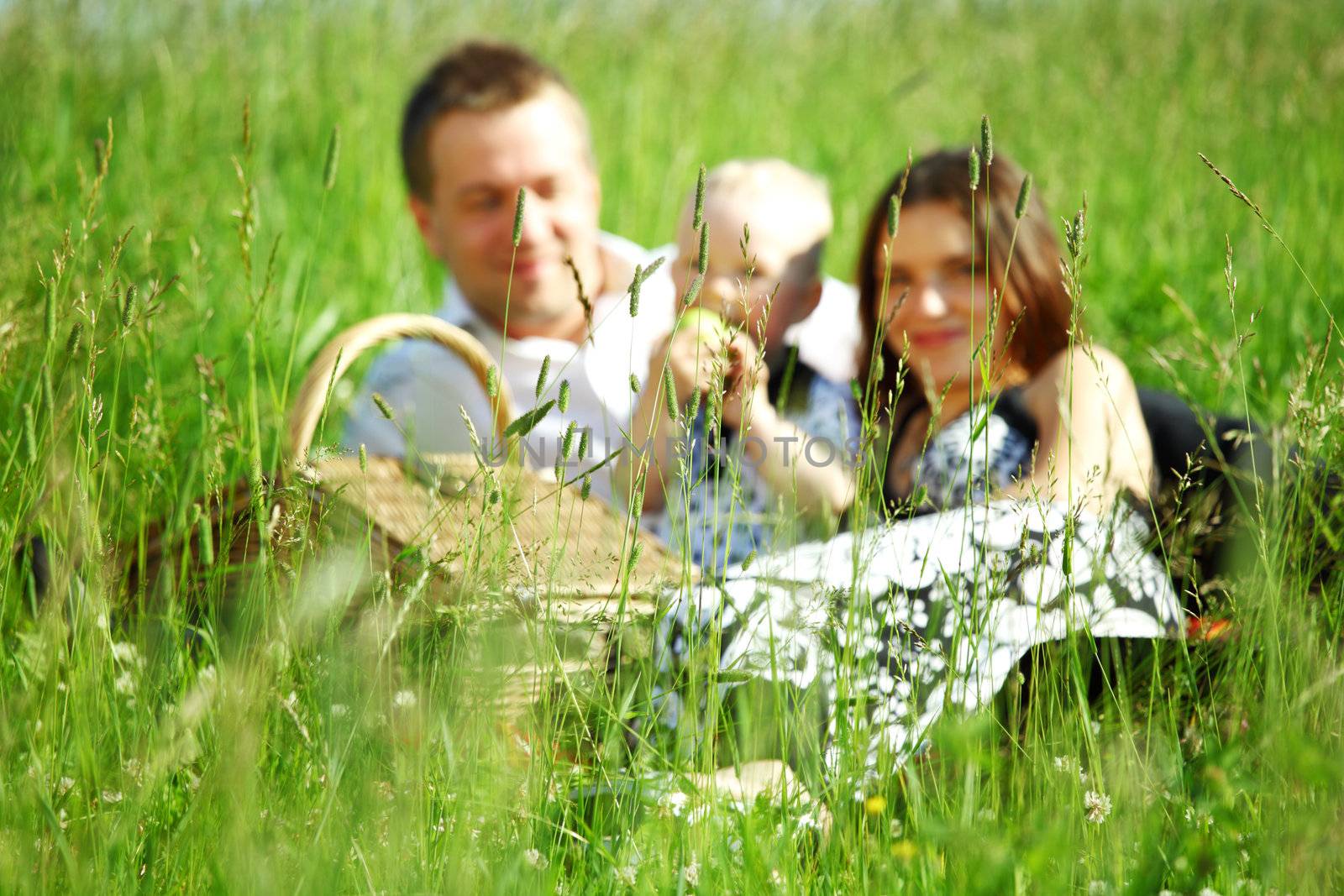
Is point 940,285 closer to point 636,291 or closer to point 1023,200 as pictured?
point 1023,200

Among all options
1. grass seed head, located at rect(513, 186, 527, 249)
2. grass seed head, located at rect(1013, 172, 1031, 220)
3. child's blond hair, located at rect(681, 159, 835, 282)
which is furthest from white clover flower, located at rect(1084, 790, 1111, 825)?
child's blond hair, located at rect(681, 159, 835, 282)

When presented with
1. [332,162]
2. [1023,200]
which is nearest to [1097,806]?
[1023,200]

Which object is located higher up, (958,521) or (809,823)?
(958,521)

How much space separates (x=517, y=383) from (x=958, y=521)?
129cm

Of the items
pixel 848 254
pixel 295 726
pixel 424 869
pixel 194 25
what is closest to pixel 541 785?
pixel 424 869

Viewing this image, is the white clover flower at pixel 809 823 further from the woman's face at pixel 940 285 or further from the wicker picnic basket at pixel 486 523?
the woman's face at pixel 940 285

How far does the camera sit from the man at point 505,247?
2568mm

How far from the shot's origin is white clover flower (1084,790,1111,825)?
3.44ft

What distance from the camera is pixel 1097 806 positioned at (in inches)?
42.4

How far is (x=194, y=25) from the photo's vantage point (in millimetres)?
4199

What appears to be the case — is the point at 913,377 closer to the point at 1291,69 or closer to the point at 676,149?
the point at 676,149

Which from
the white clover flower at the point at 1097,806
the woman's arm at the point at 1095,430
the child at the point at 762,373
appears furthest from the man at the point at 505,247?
the white clover flower at the point at 1097,806

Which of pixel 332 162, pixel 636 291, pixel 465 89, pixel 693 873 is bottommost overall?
pixel 693 873

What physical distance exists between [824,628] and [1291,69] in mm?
4467
